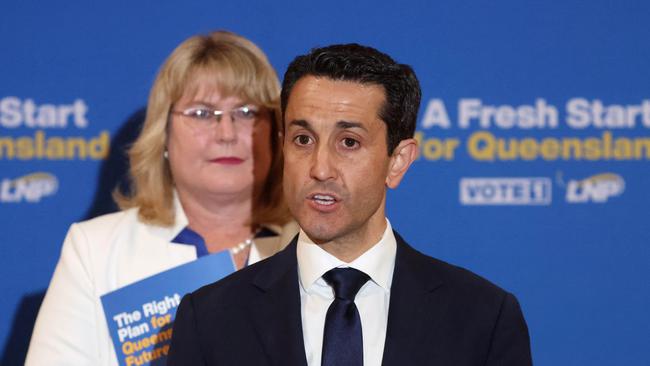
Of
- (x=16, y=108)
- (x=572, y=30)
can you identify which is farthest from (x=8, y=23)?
(x=572, y=30)

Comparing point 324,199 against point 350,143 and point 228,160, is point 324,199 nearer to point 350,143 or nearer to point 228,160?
point 350,143

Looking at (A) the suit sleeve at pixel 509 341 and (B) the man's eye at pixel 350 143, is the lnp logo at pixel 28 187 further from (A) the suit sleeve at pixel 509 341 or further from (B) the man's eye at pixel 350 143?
(A) the suit sleeve at pixel 509 341

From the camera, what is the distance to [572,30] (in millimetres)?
2990

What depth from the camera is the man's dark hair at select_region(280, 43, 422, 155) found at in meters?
1.69

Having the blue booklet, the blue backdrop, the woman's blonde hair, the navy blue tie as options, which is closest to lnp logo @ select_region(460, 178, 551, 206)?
the blue backdrop

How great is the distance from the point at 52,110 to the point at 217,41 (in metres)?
0.69

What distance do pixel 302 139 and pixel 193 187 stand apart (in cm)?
87

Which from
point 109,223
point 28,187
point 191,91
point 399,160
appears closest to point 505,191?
point 191,91

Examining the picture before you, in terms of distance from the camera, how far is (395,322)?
1675 mm

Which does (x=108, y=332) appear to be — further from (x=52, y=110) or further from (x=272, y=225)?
(x=52, y=110)

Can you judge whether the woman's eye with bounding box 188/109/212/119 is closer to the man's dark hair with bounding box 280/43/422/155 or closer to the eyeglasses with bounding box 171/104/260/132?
the eyeglasses with bounding box 171/104/260/132

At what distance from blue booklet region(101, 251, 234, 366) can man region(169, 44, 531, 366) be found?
582 millimetres

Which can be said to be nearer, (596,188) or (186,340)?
(186,340)

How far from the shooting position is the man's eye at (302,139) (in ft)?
5.47
